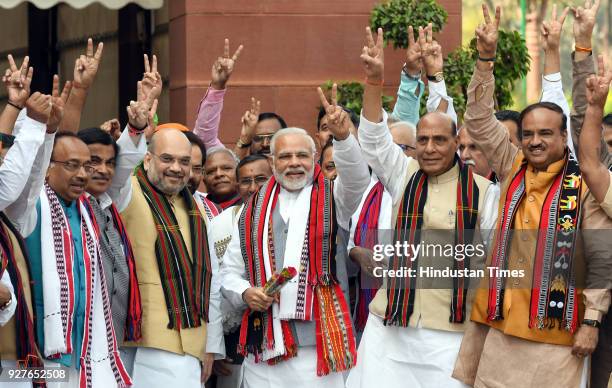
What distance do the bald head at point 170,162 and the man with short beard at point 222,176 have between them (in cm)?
113

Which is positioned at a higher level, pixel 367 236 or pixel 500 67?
pixel 500 67

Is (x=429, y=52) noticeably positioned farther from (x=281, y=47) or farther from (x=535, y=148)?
(x=281, y=47)

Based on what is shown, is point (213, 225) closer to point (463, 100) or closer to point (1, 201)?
point (1, 201)

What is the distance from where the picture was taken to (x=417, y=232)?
7.31 m

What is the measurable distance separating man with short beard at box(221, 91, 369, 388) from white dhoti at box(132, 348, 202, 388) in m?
0.36

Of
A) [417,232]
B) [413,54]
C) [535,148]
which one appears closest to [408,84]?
[413,54]

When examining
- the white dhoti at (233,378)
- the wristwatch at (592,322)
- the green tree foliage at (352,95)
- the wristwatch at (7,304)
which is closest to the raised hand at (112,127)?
the white dhoti at (233,378)

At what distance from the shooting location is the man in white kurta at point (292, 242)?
7.51 metres

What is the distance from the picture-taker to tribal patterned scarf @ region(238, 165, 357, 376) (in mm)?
7504

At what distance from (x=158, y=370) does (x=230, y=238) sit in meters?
1.02

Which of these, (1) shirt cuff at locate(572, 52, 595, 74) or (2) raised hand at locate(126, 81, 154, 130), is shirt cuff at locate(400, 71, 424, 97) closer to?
(1) shirt cuff at locate(572, 52, 595, 74)

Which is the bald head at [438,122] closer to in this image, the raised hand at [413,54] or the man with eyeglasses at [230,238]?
the raised hand at [413,54]

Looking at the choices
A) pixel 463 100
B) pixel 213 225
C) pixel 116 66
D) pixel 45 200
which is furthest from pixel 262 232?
pixel 116 66

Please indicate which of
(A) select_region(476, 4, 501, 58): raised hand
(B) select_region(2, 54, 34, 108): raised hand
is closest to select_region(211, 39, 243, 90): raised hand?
(A) select_region(476, 4, 501, 58): raised hand
